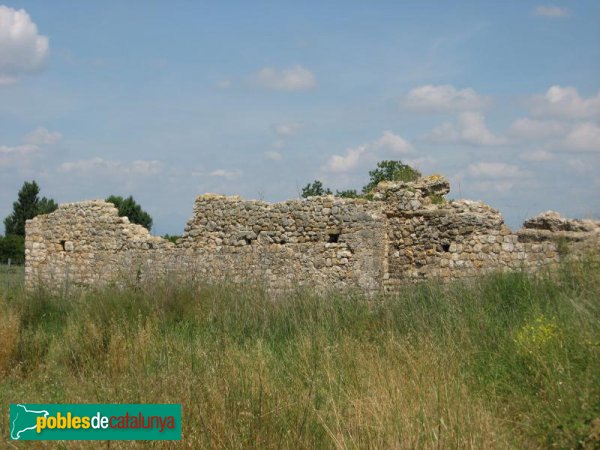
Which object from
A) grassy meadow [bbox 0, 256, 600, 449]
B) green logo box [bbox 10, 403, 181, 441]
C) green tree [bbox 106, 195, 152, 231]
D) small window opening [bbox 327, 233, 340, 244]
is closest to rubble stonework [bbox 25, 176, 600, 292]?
small window opening [bbox 327, 233, 340, 244]

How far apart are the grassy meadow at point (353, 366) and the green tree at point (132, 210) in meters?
29.0

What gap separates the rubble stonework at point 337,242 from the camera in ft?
35.0

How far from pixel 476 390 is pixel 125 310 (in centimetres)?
579

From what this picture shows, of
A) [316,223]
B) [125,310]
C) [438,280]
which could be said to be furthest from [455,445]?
[316,223]

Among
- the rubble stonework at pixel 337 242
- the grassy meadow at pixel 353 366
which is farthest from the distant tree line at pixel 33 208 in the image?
the grassy meadow at pixel 353 366

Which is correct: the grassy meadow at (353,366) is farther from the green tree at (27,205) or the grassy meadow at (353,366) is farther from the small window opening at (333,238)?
the green tree at (27,205)

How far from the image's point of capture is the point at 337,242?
12.3 meters

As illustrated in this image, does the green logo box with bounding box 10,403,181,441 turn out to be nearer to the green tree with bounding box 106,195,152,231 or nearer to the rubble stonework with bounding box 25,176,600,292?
the rubble stonework with bounding box 25,176,600,292

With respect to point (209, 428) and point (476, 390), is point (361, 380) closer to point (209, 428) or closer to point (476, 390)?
point (476, 390)

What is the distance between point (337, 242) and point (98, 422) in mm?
7714

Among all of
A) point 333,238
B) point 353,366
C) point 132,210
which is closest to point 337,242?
point 333,238

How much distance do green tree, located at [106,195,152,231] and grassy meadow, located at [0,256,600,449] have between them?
29.0 m

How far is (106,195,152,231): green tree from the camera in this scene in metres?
37.8

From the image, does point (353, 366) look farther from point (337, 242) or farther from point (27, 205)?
point (27, 205)
